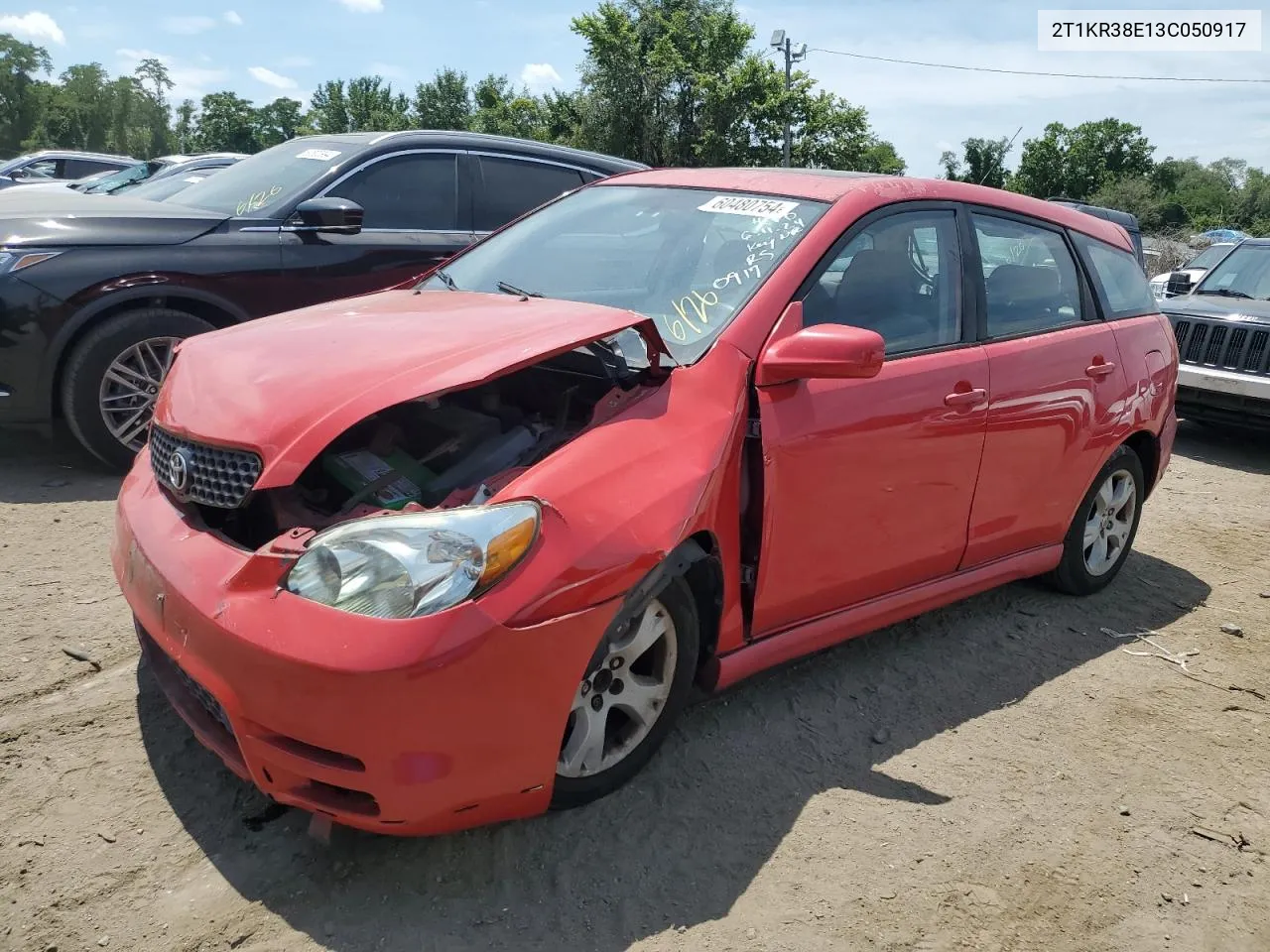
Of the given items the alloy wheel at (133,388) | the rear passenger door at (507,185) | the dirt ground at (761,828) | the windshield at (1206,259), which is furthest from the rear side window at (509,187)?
the windshield at (1206,259)

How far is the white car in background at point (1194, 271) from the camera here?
8.84 meters

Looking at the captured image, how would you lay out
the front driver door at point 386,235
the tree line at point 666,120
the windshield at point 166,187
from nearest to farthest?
the front driver door at point 386,235
the windshield at point 166,187
the tree line at point 666,120

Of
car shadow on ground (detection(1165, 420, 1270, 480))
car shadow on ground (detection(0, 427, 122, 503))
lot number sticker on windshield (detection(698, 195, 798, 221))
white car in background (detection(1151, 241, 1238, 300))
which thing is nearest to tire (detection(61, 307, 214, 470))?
car shadow on ground (detection(0, 427, 122, 503))

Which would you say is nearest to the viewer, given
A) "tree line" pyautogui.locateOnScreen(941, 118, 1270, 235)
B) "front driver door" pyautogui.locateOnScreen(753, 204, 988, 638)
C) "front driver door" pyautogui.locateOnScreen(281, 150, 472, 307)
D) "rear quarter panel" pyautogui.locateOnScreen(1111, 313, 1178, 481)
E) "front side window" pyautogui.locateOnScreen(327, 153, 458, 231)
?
"front driver door" pyautogui.locateOnScreen(753, 204, 988, 638)

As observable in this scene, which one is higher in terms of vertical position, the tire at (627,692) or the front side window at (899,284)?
the front side window at (899,284)

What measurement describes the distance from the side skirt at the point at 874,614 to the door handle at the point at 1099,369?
72cm

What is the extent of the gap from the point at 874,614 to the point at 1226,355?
5.89 meters

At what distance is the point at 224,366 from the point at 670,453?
49.2 inches

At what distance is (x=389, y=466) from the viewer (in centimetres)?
268

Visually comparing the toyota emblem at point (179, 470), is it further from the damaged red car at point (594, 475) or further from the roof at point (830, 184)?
the roof at point (830, 184)

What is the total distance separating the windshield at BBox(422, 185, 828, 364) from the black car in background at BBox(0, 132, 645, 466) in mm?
1710

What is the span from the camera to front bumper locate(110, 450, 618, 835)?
2051 millimetres

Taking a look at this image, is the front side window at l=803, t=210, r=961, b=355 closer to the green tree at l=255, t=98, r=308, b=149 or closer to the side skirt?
the side skirt

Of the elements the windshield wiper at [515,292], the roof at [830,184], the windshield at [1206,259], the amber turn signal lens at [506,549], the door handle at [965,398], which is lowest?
the amber turn signal lens at [506,549]
